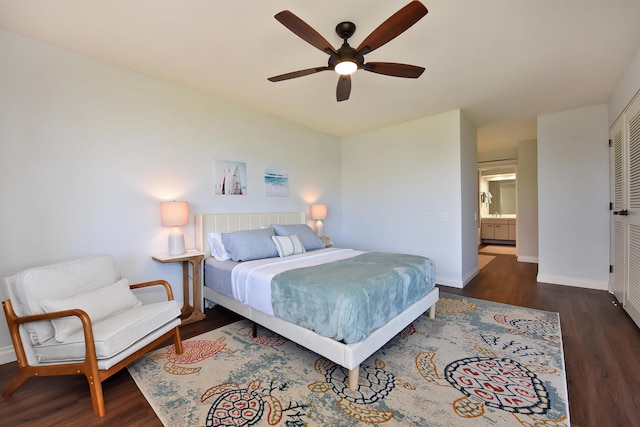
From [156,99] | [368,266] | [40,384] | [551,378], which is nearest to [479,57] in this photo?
[368,266]

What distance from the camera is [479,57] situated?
104 inches

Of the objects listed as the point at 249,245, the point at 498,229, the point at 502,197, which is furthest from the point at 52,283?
the point at 502,197

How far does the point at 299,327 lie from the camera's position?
211 centimetres

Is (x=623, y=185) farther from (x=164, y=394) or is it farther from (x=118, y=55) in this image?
(x=118, y=55)

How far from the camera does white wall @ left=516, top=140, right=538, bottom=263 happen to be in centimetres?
590

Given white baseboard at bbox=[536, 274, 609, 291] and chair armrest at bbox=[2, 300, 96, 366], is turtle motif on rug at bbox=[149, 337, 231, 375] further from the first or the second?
white baseboard at bbox=[536, 274, 609, 291]

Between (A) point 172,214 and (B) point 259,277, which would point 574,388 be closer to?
(B) point 259,277

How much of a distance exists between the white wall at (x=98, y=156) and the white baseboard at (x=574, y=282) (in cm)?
481

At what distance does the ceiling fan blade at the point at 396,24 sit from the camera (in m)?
1.56

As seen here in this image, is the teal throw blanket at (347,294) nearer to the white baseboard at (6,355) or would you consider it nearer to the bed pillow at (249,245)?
the bed pillow at (249,245)

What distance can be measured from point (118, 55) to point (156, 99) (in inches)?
21.0

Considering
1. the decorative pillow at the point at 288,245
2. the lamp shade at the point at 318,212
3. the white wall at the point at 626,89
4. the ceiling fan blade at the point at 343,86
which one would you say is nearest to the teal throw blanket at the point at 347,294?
the decorative pillow at the point at 288,245

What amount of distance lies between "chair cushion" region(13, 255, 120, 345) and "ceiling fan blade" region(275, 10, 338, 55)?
93.2 inches

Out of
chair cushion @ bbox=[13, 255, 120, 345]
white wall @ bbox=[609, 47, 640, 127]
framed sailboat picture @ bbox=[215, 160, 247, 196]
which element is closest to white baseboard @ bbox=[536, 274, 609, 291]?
white wall @ bbox=[609, 47, 640, 127]
